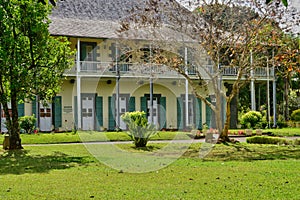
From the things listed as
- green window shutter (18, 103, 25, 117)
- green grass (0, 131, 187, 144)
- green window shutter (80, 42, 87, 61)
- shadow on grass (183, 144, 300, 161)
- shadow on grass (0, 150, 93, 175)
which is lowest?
shadow on grass (183, 144, 300, 161)

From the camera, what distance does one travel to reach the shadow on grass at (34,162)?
10523 mm

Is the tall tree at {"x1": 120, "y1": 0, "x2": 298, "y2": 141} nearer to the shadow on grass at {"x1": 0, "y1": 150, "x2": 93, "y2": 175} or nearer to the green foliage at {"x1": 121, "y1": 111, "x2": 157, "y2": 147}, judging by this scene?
the green foliage at {"x1": 121, "y1": 111, "x2": 157, "y2": 147}

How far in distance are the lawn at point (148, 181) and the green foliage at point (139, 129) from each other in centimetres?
489

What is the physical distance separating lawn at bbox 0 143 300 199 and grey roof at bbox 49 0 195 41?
46.9 feet

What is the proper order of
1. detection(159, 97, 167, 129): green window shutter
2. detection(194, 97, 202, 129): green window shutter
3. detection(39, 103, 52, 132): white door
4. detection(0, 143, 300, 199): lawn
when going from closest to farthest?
detection(0, 143, 300, 199): lawn → detection(39, 103, 52, 132): white door → detection(159, 97, 167, 129): green window shutter → detection(194, 97, 202, 129): green window shutter

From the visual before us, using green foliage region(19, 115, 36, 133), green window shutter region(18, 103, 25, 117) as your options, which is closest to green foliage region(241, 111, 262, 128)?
green foliage region(19, 115, 36, 133)

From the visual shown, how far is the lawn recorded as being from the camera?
6.93 meters

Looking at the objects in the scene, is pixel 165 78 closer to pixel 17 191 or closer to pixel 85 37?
pixel 85 37

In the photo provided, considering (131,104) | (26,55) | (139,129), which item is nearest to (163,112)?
(131,104)

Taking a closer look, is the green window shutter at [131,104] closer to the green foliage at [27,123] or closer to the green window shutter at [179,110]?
the green window shutter at [179,110]

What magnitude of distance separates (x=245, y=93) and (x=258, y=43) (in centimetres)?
2249

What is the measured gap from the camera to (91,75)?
85.1 feet

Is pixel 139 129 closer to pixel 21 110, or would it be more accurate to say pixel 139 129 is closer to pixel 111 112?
pixel 21 110

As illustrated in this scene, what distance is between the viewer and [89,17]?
28.6 meters
